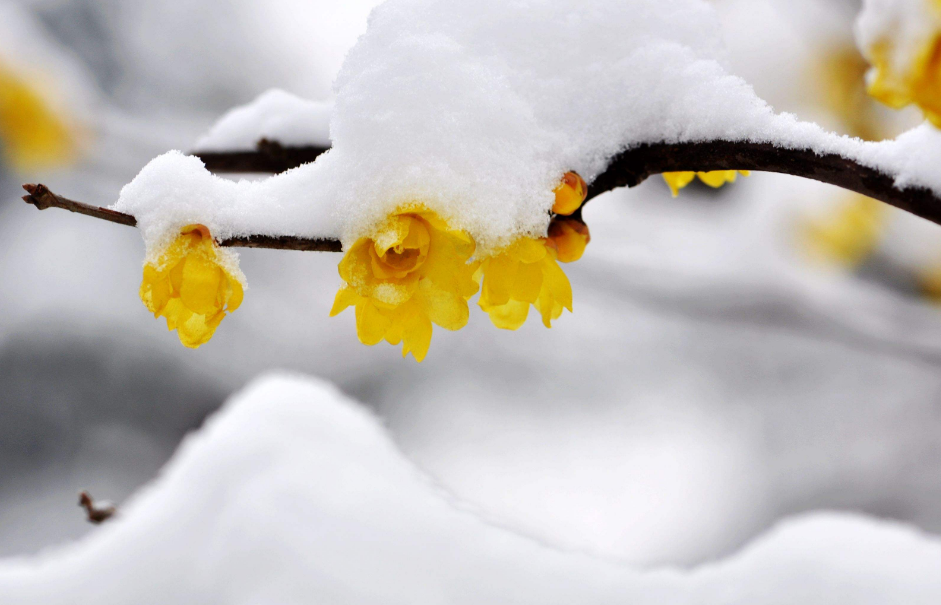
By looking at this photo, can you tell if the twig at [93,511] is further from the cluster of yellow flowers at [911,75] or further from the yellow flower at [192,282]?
the cluster of yellow flowers at [911,75]

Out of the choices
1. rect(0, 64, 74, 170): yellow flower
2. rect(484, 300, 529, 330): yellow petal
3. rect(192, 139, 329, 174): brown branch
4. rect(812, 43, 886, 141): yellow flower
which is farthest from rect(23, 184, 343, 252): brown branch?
rect(0, 64, 74, 170): yellow flower

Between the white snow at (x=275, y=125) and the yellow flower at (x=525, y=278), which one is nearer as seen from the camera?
the yellow flower at (x=525, y=278)

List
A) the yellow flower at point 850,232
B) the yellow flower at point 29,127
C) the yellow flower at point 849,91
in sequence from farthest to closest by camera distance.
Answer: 1. the yellow flower at point 29,127
2. the yellow flower at point 850,232
3. the yellow flower at point 849,91

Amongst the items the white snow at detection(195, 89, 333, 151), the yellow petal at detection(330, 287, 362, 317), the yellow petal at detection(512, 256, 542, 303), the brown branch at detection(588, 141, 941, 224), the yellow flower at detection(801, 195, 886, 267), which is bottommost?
the yellow petal at detection(330, 287, 362, 317)

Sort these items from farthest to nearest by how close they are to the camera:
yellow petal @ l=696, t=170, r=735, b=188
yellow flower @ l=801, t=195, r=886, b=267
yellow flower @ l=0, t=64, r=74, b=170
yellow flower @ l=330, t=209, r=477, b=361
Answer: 1. yellow flower @ l=0, t=64, r=74, b=170
2. yellow flower @ l=801, t=195, r=886, b=267
3. yellow petal @ l=696, t=170, r=735, b=188
4. yellow flower @ l=330, t=209, r=477, b=361

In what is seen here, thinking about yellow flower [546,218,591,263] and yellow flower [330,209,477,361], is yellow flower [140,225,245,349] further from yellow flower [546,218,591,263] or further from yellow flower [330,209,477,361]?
yellow flower [546,218,591,263]

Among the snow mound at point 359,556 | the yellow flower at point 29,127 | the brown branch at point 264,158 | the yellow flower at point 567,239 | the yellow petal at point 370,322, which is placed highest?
the yellow flower at point 29,127

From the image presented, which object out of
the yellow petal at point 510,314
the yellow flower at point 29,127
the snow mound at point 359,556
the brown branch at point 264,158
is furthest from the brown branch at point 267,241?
the yellow flower at point 29,127
